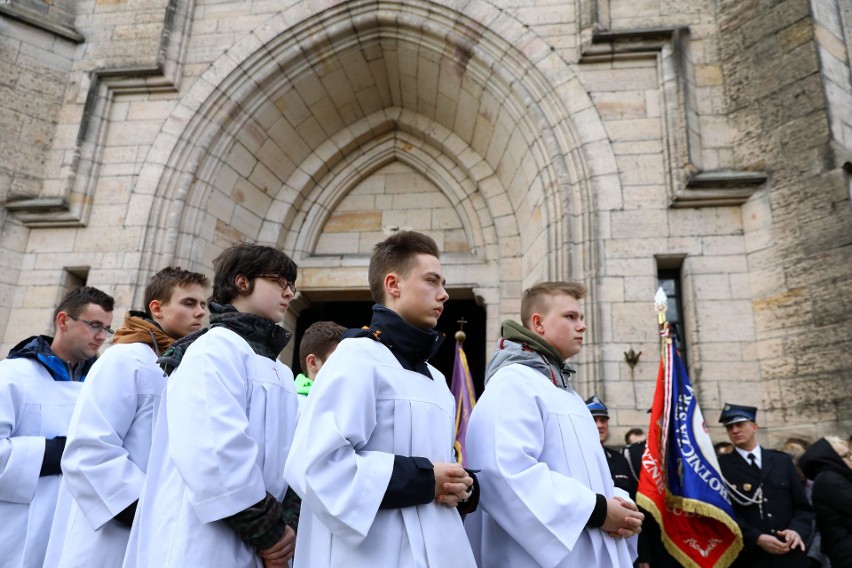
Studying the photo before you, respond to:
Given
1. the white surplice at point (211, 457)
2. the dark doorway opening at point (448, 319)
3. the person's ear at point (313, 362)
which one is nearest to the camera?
the white surplice at point (211, 457)

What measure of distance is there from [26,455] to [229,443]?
1.52 m

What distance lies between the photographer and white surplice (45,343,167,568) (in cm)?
236

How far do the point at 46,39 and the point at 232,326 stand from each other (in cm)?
757

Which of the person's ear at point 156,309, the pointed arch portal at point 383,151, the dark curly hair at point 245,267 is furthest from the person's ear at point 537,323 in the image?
the pointed arch portal at point 383,151

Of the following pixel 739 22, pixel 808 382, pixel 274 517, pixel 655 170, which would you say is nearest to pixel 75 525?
pixel 274 517

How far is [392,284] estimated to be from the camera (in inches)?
93.8

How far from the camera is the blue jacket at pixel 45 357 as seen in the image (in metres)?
3.25

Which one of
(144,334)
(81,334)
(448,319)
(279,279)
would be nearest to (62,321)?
(81,334)

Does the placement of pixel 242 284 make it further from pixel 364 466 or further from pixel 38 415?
pixel 38 415

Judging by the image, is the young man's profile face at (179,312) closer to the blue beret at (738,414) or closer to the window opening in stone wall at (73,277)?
the blue beret at (738,414)

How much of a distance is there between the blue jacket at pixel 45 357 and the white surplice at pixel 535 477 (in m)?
2.18

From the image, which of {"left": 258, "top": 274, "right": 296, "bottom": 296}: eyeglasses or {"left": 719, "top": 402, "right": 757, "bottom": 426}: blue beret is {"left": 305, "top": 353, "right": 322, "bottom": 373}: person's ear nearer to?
{"left": 258, "top": 274, "right": 296, "bottom": 296}: eyeglasses

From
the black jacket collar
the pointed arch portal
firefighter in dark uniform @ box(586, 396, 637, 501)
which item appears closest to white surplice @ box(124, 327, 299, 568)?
the black jacket collar

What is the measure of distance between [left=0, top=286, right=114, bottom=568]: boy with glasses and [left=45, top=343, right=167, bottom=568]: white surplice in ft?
1.21
